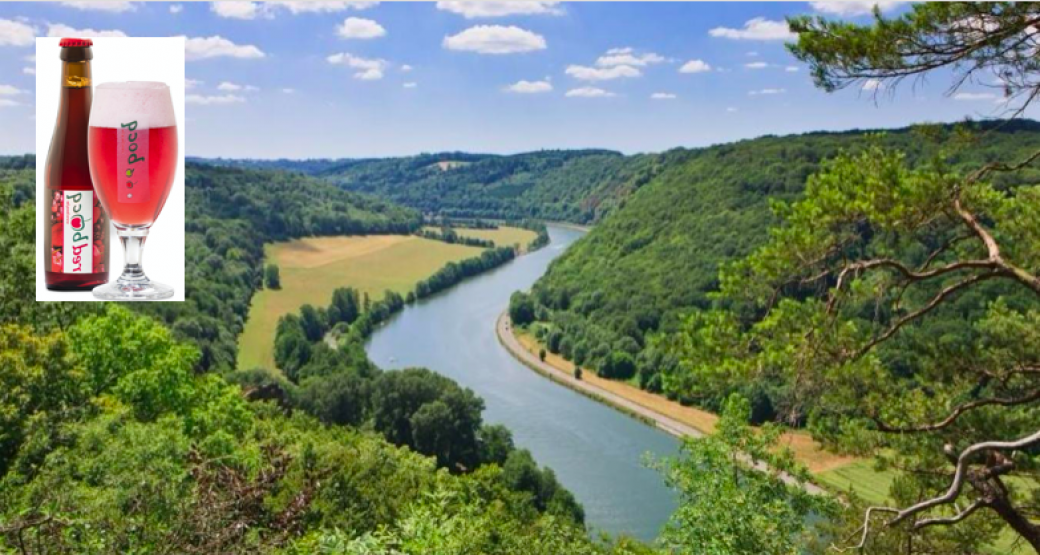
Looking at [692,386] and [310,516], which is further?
[310,516]

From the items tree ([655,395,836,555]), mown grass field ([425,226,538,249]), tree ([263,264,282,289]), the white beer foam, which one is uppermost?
the white beer foam

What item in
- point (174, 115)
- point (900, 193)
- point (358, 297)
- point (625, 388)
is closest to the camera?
point (174, 115)

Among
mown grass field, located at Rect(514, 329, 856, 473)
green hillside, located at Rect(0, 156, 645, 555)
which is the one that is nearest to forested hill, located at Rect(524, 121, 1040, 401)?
mown grass field, located at Rect(514, 329, 856, 473)

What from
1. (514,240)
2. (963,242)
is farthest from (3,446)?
(514,240)

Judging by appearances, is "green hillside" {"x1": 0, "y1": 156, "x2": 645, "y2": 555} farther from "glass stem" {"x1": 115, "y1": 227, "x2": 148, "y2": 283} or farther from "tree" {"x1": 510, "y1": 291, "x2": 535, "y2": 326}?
"tree" {"x1": 510, "y1": 291, "x2": 535, "y2": 326}

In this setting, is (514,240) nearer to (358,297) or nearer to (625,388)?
(358,297)
